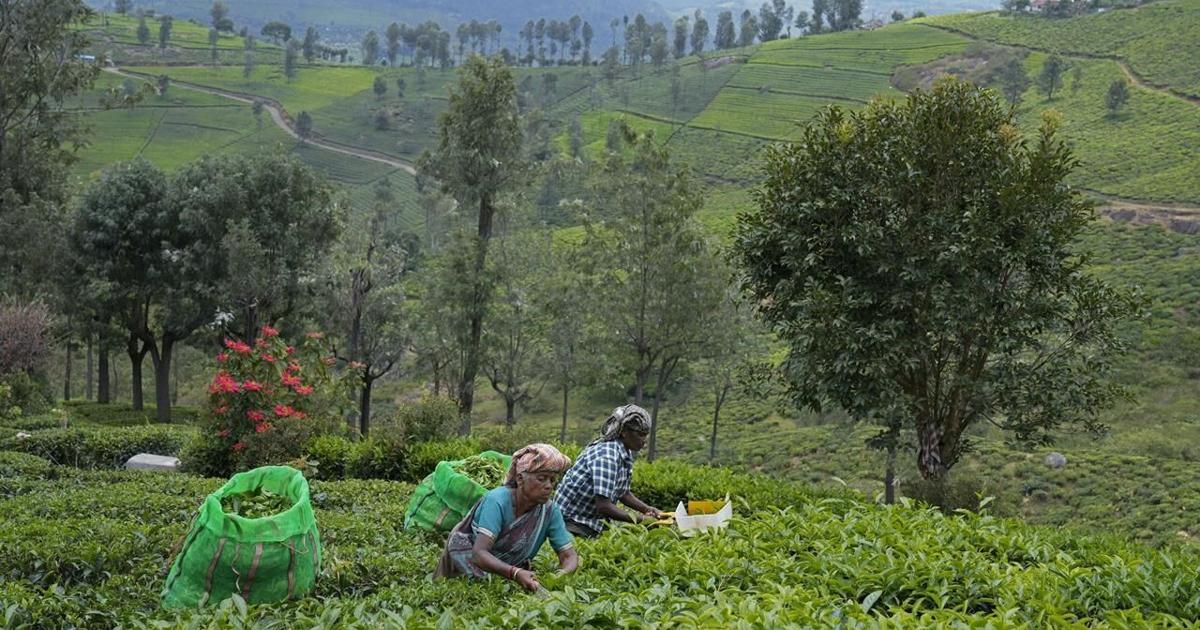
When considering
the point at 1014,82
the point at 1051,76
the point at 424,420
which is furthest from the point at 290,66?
the point at 424,420

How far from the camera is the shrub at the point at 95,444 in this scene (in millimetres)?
14781

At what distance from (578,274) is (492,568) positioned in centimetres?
2591

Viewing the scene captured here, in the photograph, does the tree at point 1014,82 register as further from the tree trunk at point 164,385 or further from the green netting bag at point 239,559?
the green netting bag at point 239,559

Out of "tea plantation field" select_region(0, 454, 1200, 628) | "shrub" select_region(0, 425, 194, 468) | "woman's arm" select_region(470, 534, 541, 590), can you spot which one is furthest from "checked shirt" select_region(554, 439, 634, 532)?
"shrub" select_region(0, 425, 194, 468)

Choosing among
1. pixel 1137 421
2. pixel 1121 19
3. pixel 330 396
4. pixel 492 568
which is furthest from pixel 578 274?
pixel 1121 19

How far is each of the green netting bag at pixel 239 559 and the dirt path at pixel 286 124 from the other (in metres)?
90.1

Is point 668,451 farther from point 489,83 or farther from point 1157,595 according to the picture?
point 1157,595

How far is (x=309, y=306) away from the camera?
29.0 m

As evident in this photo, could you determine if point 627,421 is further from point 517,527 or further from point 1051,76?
point 1051,76

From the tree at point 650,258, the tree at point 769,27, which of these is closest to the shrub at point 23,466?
the tree at point 650,258

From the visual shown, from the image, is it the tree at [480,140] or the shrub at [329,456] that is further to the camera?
the tree at [480,140]

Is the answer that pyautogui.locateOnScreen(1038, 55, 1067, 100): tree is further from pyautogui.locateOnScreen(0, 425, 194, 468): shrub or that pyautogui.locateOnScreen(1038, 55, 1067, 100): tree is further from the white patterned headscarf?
the white patterned headscarf

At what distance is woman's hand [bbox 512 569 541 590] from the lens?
4.79m

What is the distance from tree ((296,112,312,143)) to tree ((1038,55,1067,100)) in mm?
71566
